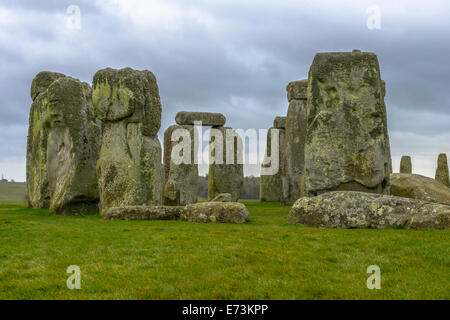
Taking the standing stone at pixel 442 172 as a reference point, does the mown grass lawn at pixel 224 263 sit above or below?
below

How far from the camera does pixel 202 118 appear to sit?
22.3 meters

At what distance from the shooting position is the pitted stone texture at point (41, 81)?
1858 centimetres

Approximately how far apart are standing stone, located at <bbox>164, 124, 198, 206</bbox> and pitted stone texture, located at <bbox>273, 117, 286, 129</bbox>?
214 inches

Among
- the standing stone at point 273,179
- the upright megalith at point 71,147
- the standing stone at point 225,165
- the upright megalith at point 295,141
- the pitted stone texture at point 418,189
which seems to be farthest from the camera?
the standing stone at point 273,179

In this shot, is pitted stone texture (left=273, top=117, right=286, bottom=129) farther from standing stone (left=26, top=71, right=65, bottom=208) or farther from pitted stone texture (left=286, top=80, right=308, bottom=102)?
standing stone (left=26, top=71, right=65, bottom=208)

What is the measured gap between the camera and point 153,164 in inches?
482

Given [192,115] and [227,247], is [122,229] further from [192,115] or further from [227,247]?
[192,115]

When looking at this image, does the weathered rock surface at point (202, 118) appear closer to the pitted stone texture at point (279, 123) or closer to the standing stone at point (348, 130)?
the pitted stone texture at point (279, 123)

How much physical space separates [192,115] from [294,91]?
470 cm

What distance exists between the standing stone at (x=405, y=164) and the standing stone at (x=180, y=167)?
14276 mm

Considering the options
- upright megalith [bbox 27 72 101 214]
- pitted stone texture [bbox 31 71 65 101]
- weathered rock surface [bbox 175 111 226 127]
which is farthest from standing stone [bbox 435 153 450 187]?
pitted stone texture [bbox 31 71 65 101]

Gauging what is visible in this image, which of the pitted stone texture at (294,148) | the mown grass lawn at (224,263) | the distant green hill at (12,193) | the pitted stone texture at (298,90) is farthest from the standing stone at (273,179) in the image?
the distant green hill at (12,193)

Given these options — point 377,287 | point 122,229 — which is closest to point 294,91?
point 122,229

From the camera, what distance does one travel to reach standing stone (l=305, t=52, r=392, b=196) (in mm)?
12211
